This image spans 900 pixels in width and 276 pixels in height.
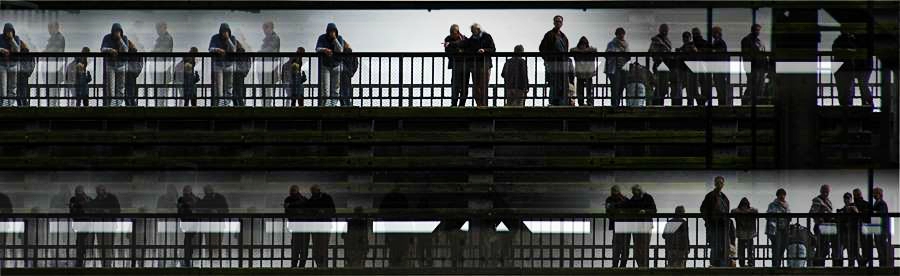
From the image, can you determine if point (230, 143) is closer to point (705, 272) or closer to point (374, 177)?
point (374, 177)

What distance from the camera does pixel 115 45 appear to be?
4973mm

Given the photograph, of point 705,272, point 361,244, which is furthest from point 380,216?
point 705,272

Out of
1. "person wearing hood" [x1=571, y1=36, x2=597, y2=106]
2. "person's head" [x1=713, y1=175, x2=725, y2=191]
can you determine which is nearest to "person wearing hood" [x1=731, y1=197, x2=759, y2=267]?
"person's head" [x1=713, y1=175, x2=725, y2=191]

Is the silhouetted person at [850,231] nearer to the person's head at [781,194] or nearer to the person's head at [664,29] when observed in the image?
the person's head at [781,194]

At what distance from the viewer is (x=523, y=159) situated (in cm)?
490

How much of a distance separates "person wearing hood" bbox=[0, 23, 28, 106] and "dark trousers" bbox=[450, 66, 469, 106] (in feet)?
6.59

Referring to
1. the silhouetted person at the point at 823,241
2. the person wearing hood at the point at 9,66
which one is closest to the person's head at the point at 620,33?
the silhouetted person at the point at 823,241

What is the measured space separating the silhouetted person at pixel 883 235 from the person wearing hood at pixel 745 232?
57 cm

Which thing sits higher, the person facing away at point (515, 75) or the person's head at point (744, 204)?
the person facing away at point (515, 75)

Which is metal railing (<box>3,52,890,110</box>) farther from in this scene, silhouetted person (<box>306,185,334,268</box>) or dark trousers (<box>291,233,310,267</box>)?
dark trousers (<box>291,233,310,267</box>)

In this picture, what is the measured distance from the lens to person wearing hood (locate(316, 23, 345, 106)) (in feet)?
16.1

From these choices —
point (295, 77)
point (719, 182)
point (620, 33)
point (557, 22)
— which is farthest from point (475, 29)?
point (719, 182)

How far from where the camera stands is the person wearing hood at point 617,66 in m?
4.83

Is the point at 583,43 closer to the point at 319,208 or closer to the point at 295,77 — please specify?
the point at 295,77
